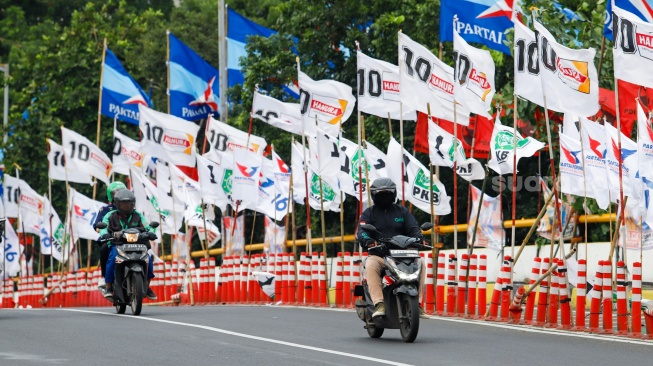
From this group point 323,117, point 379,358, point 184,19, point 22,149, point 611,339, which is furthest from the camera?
point 184,19

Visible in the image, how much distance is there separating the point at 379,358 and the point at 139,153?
22.6 meters

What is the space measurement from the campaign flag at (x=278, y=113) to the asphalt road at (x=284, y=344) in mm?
9165

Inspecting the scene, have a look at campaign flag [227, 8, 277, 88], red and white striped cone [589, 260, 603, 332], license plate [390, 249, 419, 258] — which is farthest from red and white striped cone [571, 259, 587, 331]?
campaign flag [227, 8, 277, 88]

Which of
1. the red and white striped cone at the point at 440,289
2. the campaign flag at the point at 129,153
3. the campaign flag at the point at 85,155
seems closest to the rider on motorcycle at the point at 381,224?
the red and white striped cone at the point at 440,289

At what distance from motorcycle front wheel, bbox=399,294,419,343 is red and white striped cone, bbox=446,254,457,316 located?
5.11m

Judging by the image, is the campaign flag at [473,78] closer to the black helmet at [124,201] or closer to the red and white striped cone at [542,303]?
the red and white striped cone at [542,303]

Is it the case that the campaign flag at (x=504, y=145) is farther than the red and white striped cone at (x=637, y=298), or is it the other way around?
the campaign flag at (x=504, y=145)

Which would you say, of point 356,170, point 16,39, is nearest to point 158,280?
point 356,170

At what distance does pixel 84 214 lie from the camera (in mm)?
37406

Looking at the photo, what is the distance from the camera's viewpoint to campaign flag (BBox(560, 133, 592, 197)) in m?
19.9

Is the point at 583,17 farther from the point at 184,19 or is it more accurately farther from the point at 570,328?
the point at 184,19

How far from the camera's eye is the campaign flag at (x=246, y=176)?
28.7 meters

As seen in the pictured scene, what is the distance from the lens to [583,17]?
23281 mm

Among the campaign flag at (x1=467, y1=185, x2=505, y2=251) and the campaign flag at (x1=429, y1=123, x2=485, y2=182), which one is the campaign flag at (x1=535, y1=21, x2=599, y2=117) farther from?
the campaign flag at (x1=467, y1=185, x2=505, y2=251)
